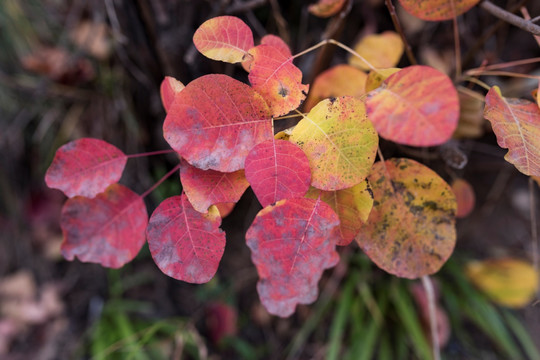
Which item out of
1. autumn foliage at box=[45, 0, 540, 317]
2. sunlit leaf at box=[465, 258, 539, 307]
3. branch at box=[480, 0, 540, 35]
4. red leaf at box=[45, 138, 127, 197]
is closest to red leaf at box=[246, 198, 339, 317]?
autumn foliage at box=[45, 0, 540, 317]

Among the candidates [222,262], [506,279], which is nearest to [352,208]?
[222,262]

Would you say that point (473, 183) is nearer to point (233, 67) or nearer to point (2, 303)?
point (233, 67)

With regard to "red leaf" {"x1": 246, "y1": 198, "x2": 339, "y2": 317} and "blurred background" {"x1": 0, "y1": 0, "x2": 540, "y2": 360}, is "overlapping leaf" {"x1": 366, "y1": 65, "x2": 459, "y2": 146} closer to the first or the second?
"red leaf" {"x1": 246, "y1": 198, "x2": 339, "y2": 317}

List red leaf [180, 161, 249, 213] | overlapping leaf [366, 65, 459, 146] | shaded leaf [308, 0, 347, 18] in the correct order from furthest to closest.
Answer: shaded leaf [308, 0, 347, 18]
red leaf [180, 161, 249, 213]
overlapping leaf [366, 65, 459, 146]

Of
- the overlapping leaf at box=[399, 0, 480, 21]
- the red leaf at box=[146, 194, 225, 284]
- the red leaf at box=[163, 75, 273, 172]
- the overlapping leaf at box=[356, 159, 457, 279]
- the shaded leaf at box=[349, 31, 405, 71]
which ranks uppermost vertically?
the overlapping leaf at box=[399, 0, 480, 21]

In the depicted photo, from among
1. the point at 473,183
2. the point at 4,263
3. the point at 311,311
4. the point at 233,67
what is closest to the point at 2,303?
the point at 4,263
